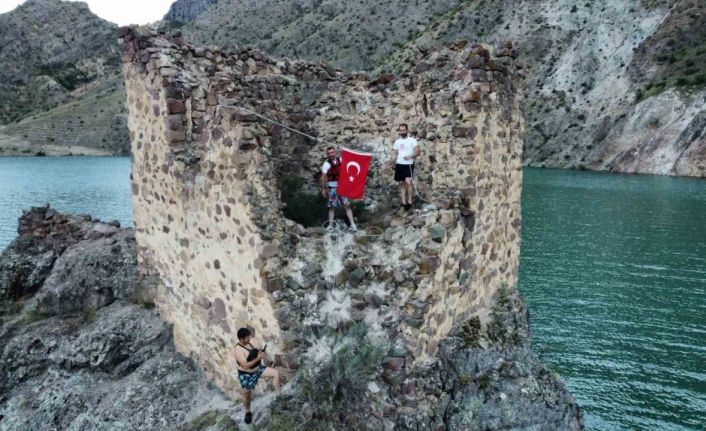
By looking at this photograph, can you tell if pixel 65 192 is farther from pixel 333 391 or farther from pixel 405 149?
pixel 333 391

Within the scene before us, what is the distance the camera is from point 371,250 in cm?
777

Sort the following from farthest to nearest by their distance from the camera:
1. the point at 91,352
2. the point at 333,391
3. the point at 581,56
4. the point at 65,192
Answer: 1. the point at 581,56
2. the point at 65,192
3. the point at 91,352
4. the point at 333,391

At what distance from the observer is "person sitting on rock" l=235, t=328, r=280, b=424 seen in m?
6.84

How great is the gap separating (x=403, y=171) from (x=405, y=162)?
0.52 feet

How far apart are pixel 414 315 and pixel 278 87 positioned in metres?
5.55

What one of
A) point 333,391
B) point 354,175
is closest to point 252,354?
point 333,391

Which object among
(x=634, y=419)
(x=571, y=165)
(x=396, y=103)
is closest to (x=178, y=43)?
(x=396, y=103)

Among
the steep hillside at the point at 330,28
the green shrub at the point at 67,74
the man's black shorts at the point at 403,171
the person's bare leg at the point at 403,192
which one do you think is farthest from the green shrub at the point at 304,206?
the green shrub at the point at 67,74

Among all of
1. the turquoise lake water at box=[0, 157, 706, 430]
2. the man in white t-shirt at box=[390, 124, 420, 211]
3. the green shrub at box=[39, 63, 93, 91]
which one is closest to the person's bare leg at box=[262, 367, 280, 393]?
the man in white t-shirt at box=[390, 124, 420, 211]

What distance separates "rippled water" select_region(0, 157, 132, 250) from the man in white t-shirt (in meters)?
29.4

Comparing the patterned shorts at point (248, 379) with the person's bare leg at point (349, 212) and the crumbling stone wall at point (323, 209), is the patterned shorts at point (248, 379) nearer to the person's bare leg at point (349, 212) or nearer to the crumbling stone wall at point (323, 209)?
the crumbling stone wall at point (323, 209)

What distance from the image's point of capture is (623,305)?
67.8 feet

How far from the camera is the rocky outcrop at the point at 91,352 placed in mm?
8477

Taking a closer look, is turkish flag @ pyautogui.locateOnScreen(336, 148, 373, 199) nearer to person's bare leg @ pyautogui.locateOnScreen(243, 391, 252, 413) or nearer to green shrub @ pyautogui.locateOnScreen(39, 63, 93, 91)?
person's bare leg @ pyautogui.locateOnScreen(243, 391, 252, 413)
